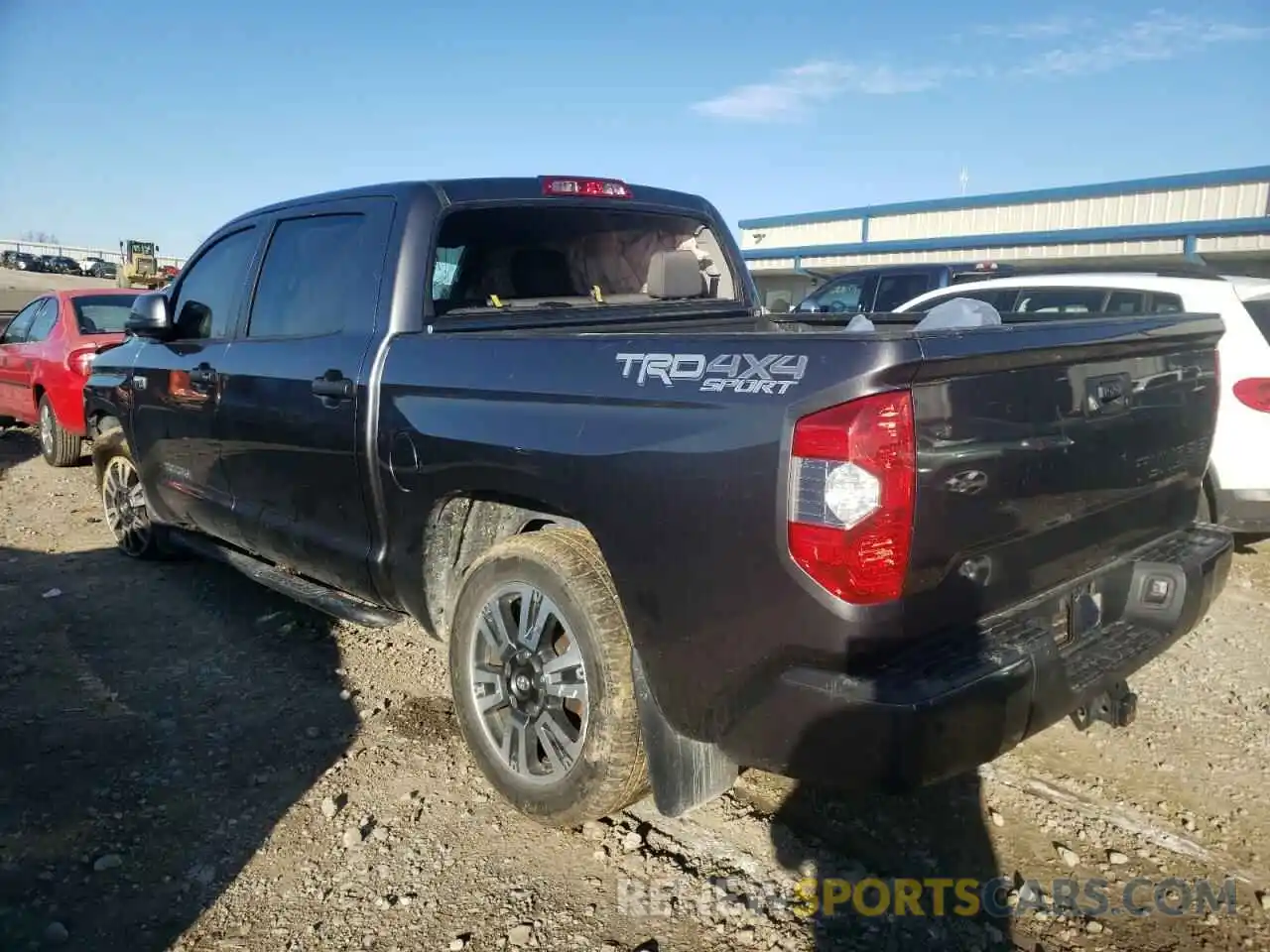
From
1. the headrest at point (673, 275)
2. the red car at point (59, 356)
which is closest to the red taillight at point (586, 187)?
the headrest at point (673, 275)

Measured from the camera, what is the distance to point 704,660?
94.2 inches

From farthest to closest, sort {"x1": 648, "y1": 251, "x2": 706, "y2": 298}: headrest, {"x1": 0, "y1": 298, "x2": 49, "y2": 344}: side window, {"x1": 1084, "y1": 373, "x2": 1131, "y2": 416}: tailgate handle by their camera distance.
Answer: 1. {"x1": 0, "y1": 298, "x2": 49, "y2": 344}: side window
2. {"x1": 648, "y1": 251, "x2": 706, "y2": 298}: headrest
3. {"x1": 1084, "y1": 373, "x2": 1131, "y2": 416}: tailgate handle

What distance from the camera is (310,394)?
11.9 ft

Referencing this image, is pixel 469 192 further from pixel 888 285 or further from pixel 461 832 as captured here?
pixel 888 285

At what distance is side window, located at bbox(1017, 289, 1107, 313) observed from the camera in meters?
6.20

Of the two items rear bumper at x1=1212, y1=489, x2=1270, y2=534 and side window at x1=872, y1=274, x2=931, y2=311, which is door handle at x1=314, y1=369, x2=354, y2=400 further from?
side window at x1=872, y1=274, x2=931, y2=311

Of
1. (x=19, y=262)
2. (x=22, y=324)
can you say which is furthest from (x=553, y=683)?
(x=19, y=262)

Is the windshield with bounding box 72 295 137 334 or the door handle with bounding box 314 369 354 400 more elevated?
the windshield with bounding box 72 295 137 334

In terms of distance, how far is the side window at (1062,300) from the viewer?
620 centimetres

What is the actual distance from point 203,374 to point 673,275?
7.18 ft

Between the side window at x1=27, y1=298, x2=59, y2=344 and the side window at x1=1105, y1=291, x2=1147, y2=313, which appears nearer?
the side window at x1=1105, y1=291, x2=1147, y2=313

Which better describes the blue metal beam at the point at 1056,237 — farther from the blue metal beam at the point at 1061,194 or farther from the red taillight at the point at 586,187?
the red taillight at the point at 586,187

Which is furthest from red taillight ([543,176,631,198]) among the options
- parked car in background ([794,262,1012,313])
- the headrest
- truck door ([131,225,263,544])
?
parked car in background ([794,262,1012,313])

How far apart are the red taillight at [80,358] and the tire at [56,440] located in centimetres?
68
